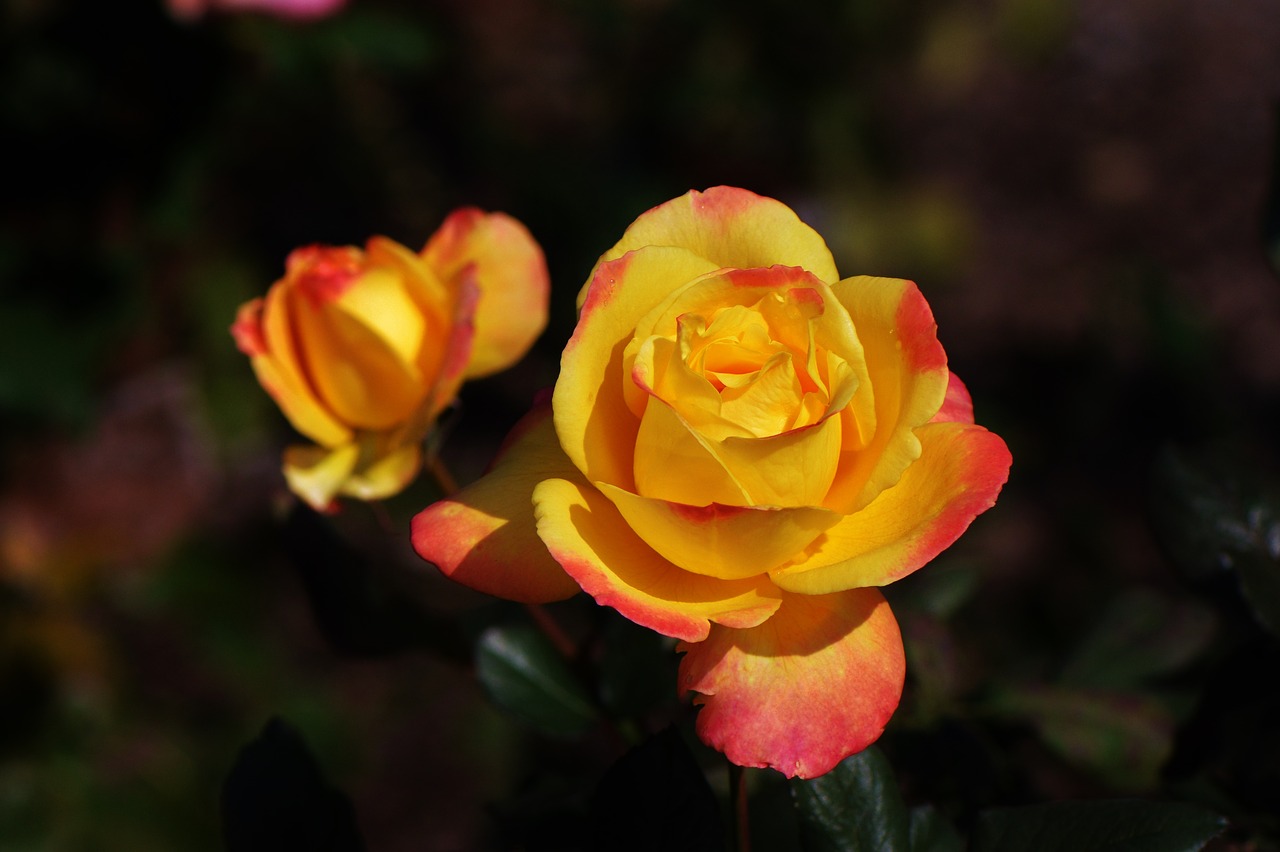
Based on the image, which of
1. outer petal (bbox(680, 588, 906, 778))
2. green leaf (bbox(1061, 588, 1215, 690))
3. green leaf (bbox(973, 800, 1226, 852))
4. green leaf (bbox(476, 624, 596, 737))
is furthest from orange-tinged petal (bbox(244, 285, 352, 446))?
green leaf (bbox(1061, 588, 1215, 690))

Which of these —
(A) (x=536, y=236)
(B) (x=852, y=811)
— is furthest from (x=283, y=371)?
(A) (x=536, y=236)

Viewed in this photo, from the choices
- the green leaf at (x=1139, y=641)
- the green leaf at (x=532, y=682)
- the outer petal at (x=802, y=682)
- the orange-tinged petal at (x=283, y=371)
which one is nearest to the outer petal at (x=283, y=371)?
the orange-tinged petal at (x=283, y=371)

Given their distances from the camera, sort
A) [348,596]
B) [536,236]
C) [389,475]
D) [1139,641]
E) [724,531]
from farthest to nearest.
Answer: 1. [536,236]
2. [1139,641]
3. [348,596]
4. [389,475]
5. [724,531]

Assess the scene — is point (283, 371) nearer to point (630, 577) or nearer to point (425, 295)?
point (425, 295)

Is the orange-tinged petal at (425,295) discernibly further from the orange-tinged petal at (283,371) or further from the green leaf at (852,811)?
the green leaf at (852,811)

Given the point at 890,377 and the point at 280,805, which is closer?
the point at 890,377

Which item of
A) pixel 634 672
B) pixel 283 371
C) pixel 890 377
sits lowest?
pixel 634 672

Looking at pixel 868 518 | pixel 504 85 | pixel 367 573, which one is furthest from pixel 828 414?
pixel 504 85

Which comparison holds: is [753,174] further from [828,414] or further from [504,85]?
[828,414]
